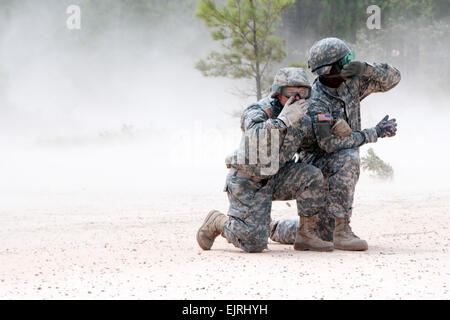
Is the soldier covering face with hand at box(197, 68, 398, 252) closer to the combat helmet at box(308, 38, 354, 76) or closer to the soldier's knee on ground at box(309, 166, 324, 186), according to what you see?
the soldier's knee on ground at box(309, 166, 324, 186)

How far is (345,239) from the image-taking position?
553 cm

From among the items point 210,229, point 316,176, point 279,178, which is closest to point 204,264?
point 210,229

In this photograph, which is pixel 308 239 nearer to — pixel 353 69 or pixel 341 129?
pixel 341 129

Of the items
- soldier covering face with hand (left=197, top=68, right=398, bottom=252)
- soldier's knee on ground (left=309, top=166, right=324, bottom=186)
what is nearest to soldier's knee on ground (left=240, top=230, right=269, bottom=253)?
soldier covering face with hand (left=197, top=68, right=398, bottom=252)

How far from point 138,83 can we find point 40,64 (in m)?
5.34

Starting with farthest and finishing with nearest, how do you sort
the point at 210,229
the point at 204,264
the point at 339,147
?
the point at 210,229
the point at 339,147
the point at 204,264

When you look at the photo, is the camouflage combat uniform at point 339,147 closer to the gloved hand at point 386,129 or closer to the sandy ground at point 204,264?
the gloved hand at point 386,129

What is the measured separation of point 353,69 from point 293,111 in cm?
73

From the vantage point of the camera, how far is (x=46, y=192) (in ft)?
45.9

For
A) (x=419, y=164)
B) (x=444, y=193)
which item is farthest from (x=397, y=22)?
(x=444, y=193)

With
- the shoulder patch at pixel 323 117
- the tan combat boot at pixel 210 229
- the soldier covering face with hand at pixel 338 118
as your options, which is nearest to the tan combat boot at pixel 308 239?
the soldier covering face with hand at pixel 338 118

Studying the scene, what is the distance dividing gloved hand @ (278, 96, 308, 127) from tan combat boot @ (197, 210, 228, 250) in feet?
3.29

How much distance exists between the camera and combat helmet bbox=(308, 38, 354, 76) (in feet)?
18.2
